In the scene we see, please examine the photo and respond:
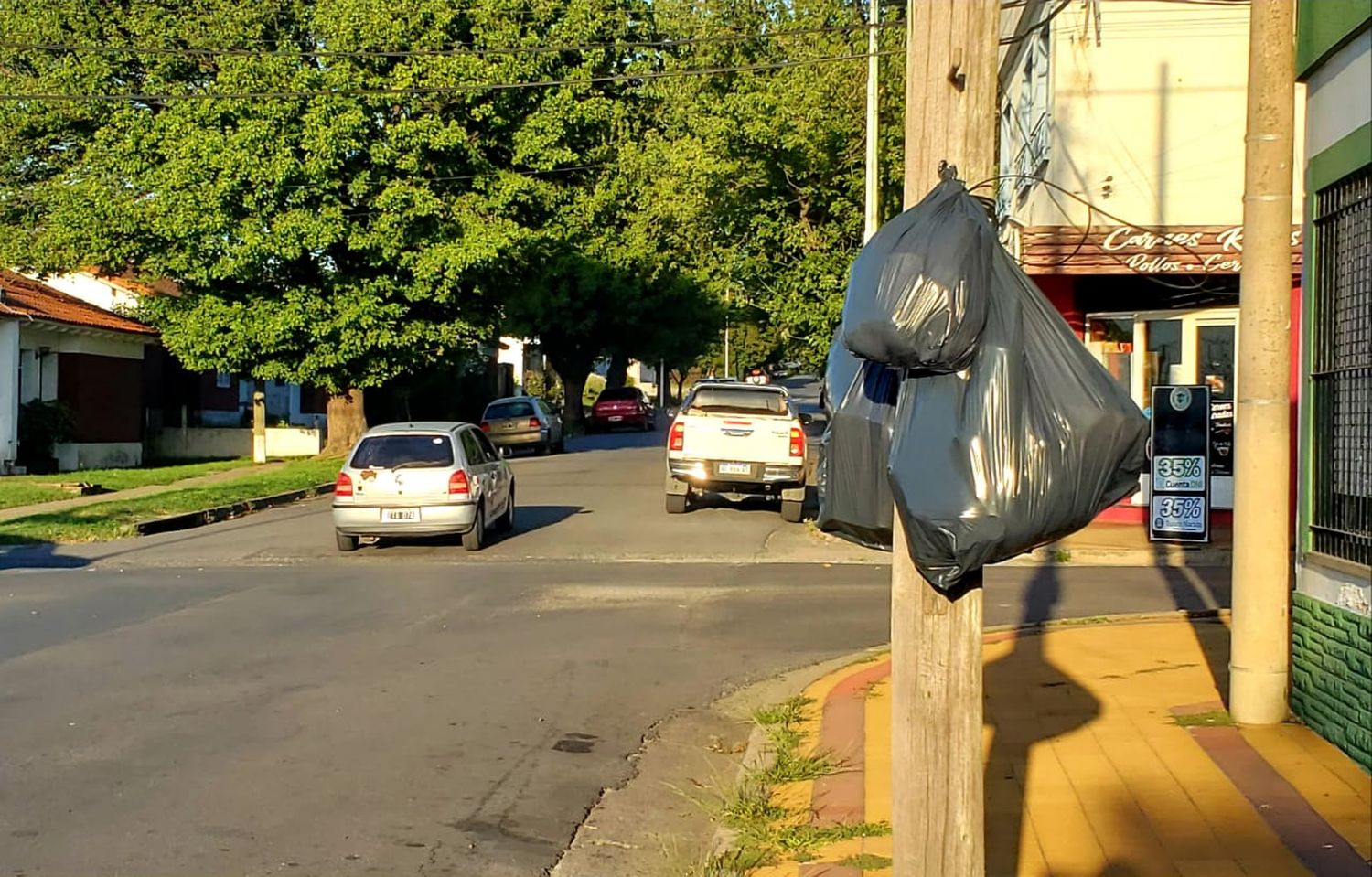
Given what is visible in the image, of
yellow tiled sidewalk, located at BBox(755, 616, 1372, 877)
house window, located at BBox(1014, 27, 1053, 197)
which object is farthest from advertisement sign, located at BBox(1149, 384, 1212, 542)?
yellow tiled sidewalk, located at BBox(755, 616, 1372, 877)

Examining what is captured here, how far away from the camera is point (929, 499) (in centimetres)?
400

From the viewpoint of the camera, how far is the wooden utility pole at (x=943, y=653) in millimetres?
4176

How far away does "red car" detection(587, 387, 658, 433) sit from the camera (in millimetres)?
55656

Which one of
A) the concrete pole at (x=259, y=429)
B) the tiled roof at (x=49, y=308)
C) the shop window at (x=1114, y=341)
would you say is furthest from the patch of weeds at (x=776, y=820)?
the concrete pole at (x=259, y=429)

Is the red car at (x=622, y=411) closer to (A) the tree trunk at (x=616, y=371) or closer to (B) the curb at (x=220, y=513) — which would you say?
(A) the tree trunk at (x=616, y=371)

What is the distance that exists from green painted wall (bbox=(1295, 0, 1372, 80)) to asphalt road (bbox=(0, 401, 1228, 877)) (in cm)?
516

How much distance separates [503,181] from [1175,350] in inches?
749

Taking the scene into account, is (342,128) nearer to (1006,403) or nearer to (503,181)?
(503,181)

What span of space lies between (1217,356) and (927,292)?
16.5m

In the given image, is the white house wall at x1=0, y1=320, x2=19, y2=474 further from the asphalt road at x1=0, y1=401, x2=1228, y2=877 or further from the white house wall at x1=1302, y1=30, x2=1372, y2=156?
the white house wall at x1=1302, y1=30, x2=1372, y2=156

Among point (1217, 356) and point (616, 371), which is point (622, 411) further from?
point (1217, 356)

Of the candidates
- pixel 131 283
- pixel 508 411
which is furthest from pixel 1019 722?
pixel 131 283

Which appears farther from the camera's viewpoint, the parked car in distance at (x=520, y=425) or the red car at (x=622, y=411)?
the red car at (x=622, y=411)

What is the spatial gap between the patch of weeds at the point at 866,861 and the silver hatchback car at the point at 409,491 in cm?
1230
